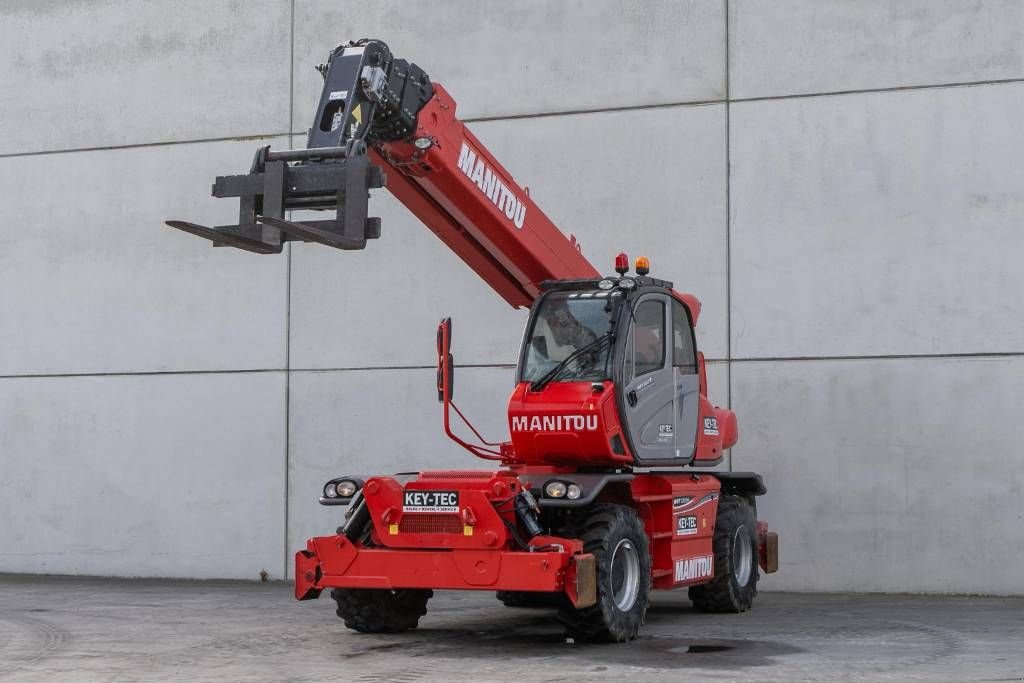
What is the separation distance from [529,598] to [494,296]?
5761 mm

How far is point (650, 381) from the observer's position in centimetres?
1212

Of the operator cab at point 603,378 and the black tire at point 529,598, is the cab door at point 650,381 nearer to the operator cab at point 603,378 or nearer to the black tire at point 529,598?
the operator cab at point 603,378

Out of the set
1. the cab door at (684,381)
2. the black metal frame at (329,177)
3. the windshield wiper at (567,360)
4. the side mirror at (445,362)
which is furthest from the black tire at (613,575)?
the black metal frame at (329,177)

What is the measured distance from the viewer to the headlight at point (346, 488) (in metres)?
11.5

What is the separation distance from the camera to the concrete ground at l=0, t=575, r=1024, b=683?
31.5 ft

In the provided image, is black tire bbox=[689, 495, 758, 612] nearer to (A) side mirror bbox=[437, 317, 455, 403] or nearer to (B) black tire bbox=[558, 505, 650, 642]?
(B) black tire bbox=[558, 505, 650, 642]

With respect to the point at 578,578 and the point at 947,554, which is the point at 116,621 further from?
the point at 947,554

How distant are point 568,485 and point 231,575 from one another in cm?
808

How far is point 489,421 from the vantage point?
56.1ft

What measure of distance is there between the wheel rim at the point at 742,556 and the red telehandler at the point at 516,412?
17.0 inches

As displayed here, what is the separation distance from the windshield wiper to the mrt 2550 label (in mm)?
1443

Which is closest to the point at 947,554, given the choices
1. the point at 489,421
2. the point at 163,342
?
the point at 489,421

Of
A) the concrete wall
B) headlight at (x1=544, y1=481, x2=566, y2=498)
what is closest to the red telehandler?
headlight at (x1=544, y1=481, x2=566, y2=498)

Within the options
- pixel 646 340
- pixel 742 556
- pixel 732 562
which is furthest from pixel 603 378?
pixel 742 556
